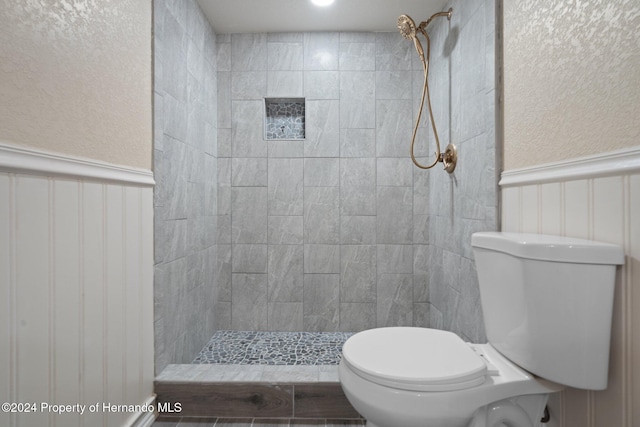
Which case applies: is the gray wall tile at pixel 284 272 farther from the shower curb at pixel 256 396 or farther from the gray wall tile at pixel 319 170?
the shower curb at pixel 256 396

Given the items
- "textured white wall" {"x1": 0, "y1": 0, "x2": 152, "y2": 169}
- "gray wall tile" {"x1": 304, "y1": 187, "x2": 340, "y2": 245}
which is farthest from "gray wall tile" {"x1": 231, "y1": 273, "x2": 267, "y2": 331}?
"textured white wall" {"x1": 0, "y1": 0, "x2": 152, "y2": 169}

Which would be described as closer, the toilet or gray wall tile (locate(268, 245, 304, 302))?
the toilet

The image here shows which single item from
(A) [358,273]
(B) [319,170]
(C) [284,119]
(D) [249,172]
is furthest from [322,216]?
(C) [284,119]

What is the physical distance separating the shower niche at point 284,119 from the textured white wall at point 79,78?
1.13 metres

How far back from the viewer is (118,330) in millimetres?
1273

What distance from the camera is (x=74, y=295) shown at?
1045 mm

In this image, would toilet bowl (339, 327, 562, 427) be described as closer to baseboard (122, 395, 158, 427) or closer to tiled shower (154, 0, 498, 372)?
baseboard (122, 395, 158, 427)

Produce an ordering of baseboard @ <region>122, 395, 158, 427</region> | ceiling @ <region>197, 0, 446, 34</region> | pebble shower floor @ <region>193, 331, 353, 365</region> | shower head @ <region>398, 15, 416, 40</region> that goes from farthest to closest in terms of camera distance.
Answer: ceiling @ <region>197, 0, 446, 34</region> < pebble shower floor @ <region>193, 331, 353, 365</region> < shower head @ <region>398, 15, 416, 40</region> < baseboard @ <region>122, 395, 158, 427</region>

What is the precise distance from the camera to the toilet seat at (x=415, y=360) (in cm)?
93

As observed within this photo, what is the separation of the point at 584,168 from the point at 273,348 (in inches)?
75.3

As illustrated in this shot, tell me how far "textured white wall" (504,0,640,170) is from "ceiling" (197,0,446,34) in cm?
93

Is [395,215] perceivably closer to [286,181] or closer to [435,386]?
[286,181]

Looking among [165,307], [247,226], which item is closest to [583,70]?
[165,307]

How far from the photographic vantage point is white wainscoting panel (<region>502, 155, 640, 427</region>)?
2.81 feet
